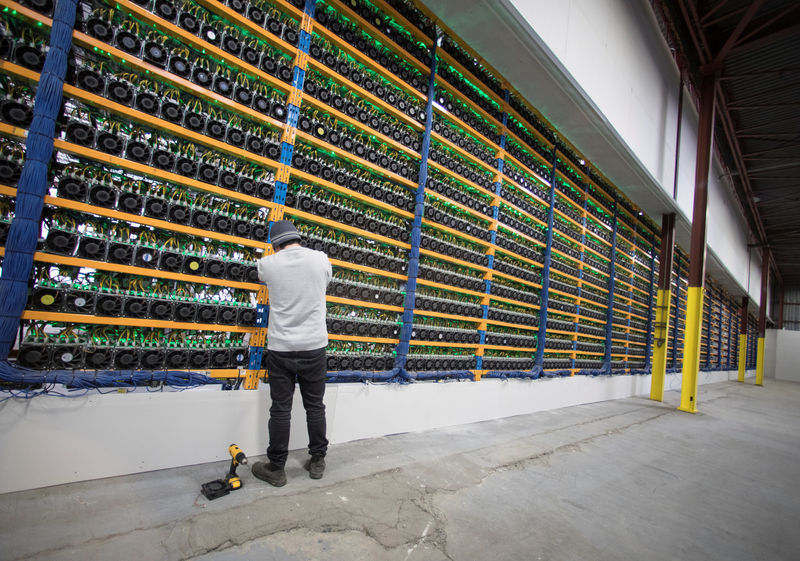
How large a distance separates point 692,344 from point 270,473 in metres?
9.12

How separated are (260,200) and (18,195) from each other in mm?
1469

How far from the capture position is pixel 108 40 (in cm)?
245

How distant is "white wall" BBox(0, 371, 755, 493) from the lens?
2068 millimetres

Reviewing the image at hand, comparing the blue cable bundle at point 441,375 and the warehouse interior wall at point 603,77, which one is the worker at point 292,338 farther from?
the warehouse interior wall at point 603,77

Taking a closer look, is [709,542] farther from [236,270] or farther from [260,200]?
[260,200]

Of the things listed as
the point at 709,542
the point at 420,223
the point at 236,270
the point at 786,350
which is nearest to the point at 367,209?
the point at 420,223

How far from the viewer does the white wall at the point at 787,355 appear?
24.0 m

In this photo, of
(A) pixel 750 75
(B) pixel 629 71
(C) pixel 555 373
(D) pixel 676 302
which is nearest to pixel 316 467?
(C) pixel 555 373

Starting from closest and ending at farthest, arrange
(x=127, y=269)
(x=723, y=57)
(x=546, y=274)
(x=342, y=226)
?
(x=127, y=269)
(x=342, y=226)
(x=546, y=274)
(x=723, y=57)

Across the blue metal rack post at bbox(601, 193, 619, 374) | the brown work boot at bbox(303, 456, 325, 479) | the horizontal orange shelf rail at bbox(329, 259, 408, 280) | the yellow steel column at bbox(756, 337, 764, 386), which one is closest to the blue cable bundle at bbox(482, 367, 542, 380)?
the horizontal orange shelf rail at bbox(329, 259, 408, 280)

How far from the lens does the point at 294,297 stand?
2.59 m

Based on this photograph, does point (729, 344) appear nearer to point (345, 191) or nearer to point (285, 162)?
point (345, 191)

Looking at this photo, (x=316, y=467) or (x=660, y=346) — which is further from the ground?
(x=660, y=346)

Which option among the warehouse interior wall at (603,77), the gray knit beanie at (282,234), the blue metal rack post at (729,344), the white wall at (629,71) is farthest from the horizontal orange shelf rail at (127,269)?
the blue metal rack post at (729,344)
